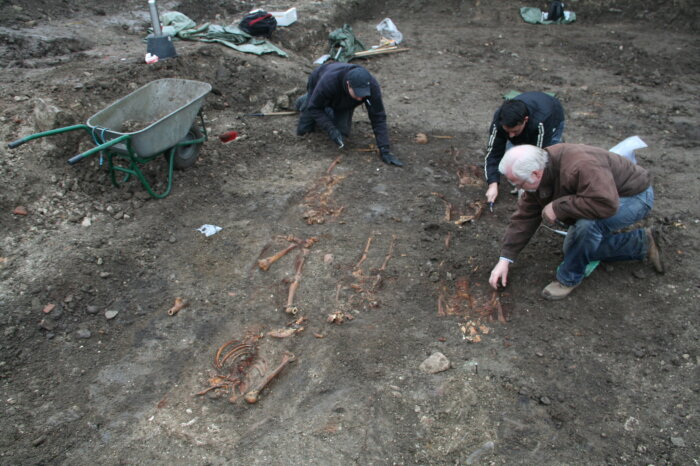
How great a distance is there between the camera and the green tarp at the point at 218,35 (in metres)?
7.90

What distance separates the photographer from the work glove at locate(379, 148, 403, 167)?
5.76 meters

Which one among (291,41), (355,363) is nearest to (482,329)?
(355,363)

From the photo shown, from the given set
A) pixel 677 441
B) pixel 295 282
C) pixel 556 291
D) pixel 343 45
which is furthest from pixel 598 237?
pixel 343 45

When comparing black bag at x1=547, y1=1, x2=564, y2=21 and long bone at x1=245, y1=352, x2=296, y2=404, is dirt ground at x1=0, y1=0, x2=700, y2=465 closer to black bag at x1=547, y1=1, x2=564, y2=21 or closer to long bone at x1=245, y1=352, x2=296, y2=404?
long bone at x1=245, y1=352, x2=296, y2=404

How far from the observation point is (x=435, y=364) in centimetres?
325

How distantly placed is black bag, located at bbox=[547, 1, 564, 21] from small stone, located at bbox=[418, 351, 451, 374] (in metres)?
10.3

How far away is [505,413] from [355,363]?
39.6 inches

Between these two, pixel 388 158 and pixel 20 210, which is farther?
pixel 388 158

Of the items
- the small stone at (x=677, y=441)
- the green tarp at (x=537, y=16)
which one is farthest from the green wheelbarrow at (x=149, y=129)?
the green tarp at (x=537, y=16)

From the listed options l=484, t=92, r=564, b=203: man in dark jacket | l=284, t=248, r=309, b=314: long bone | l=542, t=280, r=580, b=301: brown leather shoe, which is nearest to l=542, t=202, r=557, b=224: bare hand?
l=542, t=280, r=580, b=301: brown leather shoe

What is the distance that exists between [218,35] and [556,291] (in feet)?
22.4

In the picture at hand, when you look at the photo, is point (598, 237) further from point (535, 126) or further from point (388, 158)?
point (388, 158)

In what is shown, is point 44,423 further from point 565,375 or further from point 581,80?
point 581,80

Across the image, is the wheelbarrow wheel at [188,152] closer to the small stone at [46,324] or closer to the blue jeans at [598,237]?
the small stone at [46,324]
